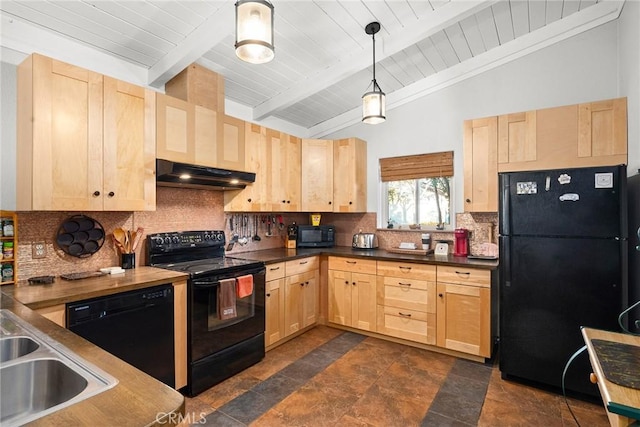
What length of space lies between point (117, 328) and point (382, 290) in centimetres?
238

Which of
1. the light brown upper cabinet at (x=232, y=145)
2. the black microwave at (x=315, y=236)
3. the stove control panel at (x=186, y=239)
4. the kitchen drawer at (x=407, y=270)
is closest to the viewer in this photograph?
the stove control panel at (x=186, y=239)

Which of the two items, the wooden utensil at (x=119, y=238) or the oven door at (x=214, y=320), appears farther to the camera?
the wooden utensil at (x=119, y=238)

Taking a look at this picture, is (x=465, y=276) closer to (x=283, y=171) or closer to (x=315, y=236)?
(x=315, y=236)

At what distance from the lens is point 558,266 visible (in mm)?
2373

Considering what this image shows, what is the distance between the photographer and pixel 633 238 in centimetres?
234

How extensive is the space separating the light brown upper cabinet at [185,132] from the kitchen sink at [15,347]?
1.61m

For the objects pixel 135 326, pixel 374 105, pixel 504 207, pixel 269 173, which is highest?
pixel 374 105

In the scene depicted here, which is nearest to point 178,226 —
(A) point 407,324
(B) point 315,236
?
(B) point 315,236

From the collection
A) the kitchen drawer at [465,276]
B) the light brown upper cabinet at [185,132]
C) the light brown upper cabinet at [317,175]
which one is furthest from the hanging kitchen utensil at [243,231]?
the kitchen drawer at [465,276]

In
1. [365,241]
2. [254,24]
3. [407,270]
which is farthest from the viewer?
[365,241]

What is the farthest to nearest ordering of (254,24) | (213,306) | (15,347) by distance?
1. (213,306)
2. (254,24)
3. (15,347)

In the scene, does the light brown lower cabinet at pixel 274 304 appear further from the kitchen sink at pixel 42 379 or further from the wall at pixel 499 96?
the kitchen sink at pixel 42 379

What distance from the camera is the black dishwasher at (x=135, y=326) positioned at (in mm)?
1860

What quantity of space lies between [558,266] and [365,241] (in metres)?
1.99
